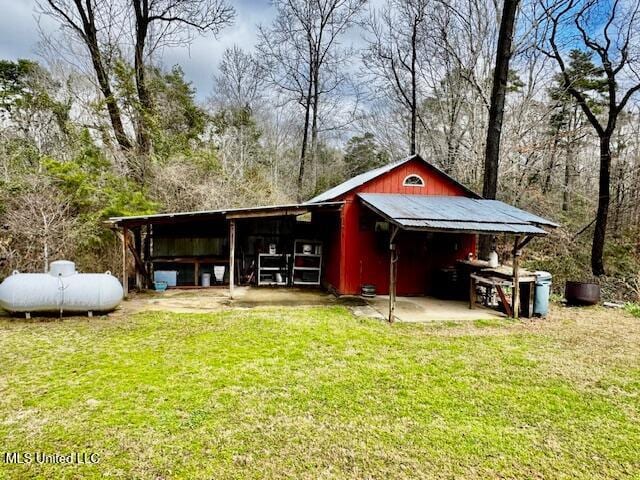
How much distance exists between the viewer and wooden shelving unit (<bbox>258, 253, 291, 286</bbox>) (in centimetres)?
1068

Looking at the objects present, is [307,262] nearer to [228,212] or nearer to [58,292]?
[228,212]

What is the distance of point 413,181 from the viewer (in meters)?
9.38

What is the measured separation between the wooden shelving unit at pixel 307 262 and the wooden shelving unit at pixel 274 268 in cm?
26

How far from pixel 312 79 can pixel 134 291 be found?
43.7 ft

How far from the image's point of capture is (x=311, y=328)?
20.3ft

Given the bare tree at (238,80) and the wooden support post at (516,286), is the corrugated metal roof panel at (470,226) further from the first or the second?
the bare tree at (238,80)

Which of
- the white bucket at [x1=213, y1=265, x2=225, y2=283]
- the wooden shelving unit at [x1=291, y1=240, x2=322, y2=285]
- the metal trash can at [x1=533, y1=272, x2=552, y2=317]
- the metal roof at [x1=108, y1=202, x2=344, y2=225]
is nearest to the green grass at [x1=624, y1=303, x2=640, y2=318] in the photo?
the metal trash can at [x1=533, y1=272, x2=552, y2=317]

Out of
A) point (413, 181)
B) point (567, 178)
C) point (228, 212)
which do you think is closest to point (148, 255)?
point (228, 212)

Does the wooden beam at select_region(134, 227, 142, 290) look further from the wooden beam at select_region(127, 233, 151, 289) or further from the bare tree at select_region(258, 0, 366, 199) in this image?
the bare tree at select_region(258, 0, 366, 199)

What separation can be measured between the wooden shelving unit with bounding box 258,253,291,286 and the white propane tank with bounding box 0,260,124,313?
176 inches

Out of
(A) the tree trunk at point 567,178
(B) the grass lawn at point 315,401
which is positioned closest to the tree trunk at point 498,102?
(B) the grass lawn at point 315,401

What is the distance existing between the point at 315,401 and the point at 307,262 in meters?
7.16

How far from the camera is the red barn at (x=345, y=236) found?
7795 millimetres

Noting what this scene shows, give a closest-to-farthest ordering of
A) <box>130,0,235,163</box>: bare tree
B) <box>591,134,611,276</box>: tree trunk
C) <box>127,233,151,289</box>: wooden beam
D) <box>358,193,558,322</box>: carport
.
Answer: <box>358,193,558,322</box>: carport → <box>127,233,151,289</box>: wooden beam → <box>591,134,611,276</box>: tree trunk → <box>130,0,235,163</box>: bare tree
